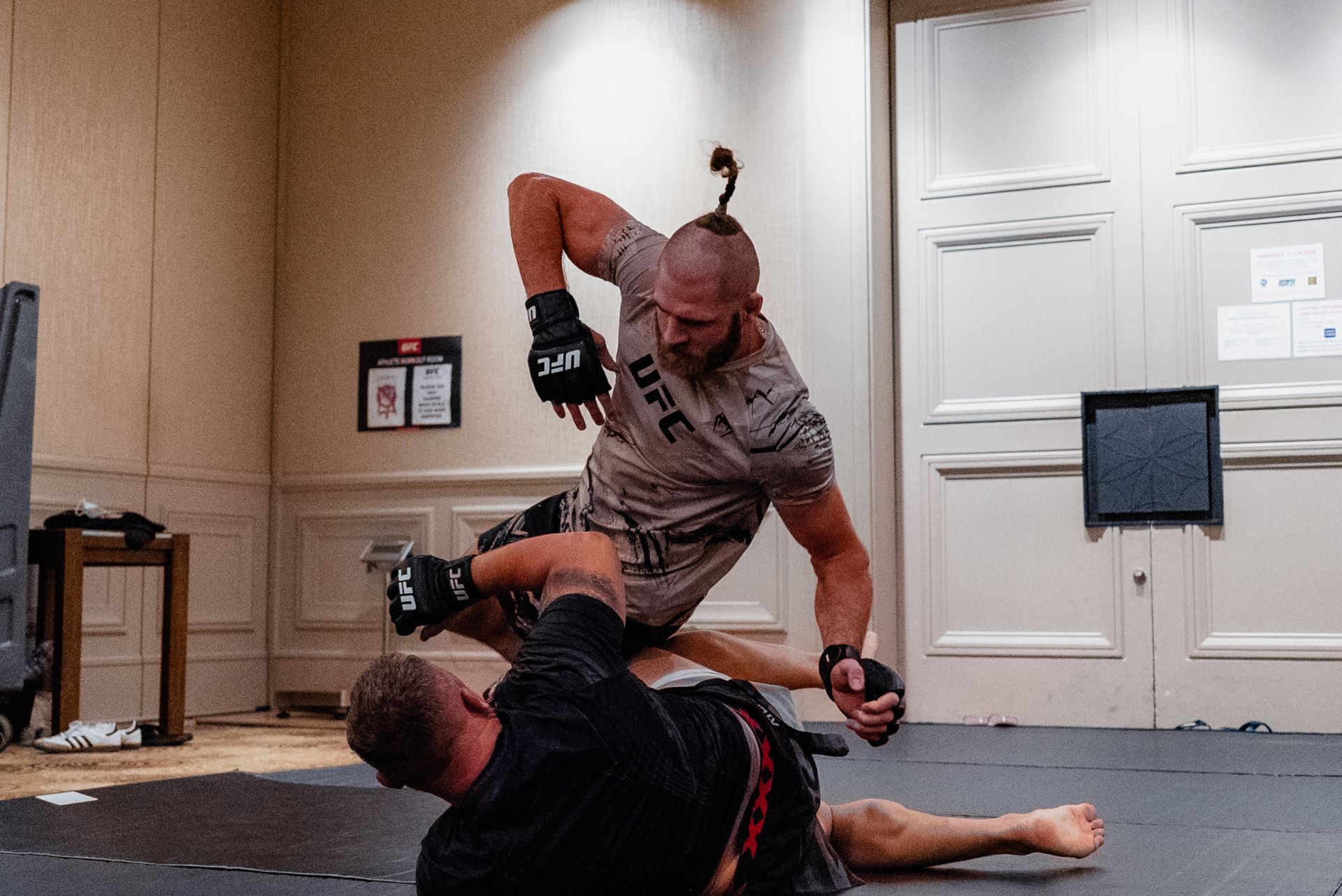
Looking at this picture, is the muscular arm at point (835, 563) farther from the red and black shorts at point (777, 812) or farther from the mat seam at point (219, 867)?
the mat seam at point (219, 867)

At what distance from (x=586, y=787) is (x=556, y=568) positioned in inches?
16.1

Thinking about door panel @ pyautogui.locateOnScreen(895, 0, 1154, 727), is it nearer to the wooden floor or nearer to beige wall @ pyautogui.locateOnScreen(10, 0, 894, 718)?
beige wall @ pyautogui.locateOnScreen(10, 0, 894, 718)

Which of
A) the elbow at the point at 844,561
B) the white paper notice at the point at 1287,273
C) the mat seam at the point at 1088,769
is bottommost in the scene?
the mat seam at the point at 1088,769

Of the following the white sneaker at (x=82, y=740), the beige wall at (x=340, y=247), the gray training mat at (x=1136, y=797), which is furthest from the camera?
the beige wall at (x=340, y=247)

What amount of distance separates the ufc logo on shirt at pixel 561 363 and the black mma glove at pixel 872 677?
656mm

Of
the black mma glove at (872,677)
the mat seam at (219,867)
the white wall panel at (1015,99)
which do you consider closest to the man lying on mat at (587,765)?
the black mma glove at (872,677)

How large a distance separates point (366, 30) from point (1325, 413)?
4477mm

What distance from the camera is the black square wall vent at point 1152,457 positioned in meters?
5.23

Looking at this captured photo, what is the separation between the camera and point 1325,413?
5.12m

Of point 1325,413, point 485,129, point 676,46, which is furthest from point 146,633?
point 1325,413

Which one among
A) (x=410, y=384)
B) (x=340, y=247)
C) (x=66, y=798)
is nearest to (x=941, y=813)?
(x=66, y=798)

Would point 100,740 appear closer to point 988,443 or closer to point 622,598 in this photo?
point 622,598

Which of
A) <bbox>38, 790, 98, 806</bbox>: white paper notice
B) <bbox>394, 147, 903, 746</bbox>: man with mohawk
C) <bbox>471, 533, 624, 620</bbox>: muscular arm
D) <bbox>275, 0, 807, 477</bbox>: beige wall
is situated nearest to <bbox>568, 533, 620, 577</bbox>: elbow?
<bbox>471, 533, 624, 620</bbox>: muscular arm

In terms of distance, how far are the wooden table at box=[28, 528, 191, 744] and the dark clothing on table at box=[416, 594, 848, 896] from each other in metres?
3.20
